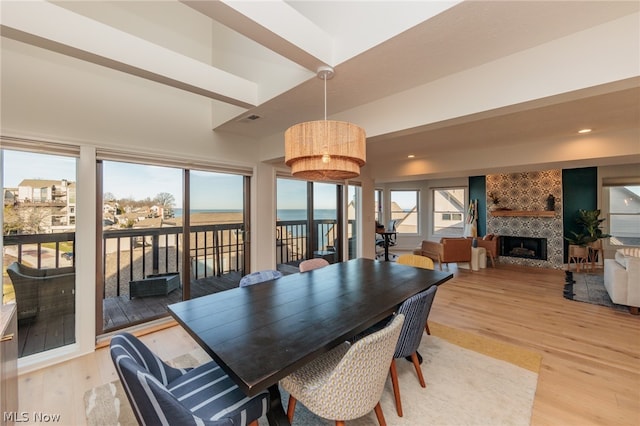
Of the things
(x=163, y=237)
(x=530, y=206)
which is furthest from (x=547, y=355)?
(x=530, y=206)

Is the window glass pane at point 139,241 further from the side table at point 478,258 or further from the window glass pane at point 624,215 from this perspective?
the window glass pane at point 624,215

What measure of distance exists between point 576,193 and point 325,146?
6.98 meters

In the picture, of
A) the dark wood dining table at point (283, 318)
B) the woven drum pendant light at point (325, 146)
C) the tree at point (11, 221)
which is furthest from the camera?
the tree at point (11, 221)

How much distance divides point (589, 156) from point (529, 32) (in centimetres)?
329

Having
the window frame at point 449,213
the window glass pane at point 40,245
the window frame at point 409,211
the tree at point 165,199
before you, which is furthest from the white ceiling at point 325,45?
the window frame at point 409,211

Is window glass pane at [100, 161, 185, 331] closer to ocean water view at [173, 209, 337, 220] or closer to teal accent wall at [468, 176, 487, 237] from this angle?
ocean water view at [173, 209, 337, 220]

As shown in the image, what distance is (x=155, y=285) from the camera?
10.8ft

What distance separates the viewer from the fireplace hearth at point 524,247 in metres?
6.03

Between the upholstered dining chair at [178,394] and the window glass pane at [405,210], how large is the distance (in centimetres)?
769

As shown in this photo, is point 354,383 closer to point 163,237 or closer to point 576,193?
point 163,237

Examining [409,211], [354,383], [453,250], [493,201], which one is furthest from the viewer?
[409,211]

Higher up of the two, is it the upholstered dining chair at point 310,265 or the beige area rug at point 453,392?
the upholstered dining chair at point 310,265

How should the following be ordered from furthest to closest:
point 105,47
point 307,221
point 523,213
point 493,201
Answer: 1. point 493,201
2. point 523,213
3. point 307,221
4. point 105,47

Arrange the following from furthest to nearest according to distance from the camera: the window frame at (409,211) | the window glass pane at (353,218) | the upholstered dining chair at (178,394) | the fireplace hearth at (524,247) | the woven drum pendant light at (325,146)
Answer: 1. the window frame at (409,211)
2. the fireplace hearth at (524,247)
3. the window glass pane at (353,218)
4. the woven drum pendant light at (325,146)
5. the upholstered dining chair at (178,394)
